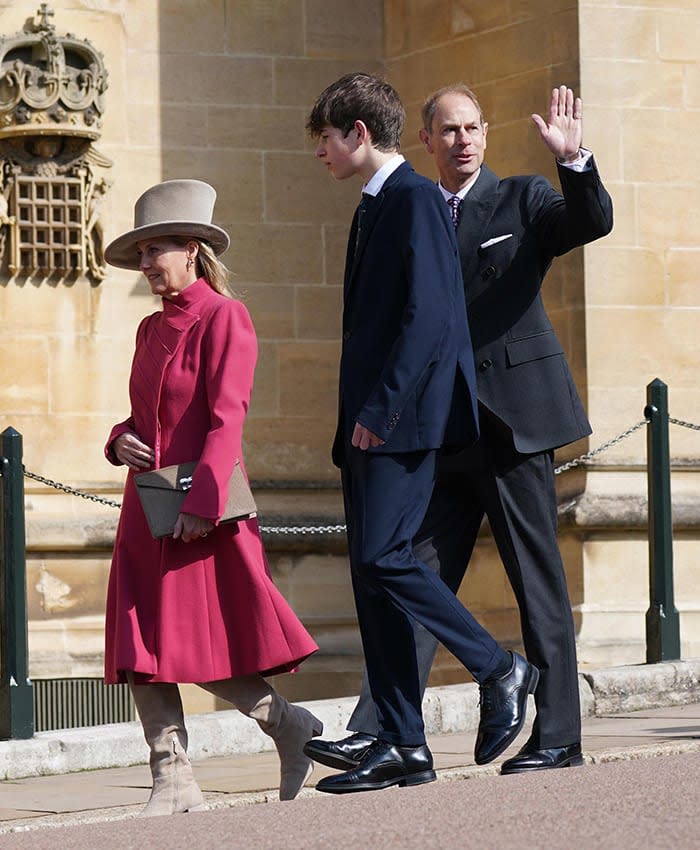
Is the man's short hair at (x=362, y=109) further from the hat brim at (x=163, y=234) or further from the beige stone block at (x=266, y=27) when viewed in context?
the beige stone block at (x=266, y=27)

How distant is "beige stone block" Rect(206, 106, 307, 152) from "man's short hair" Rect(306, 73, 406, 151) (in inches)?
218

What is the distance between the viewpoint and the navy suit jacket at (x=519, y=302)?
5.64m

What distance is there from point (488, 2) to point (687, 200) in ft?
4.92

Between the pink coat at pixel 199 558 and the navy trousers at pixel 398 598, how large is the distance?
0.85 ft

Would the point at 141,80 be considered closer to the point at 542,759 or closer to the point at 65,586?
the point at 65,586

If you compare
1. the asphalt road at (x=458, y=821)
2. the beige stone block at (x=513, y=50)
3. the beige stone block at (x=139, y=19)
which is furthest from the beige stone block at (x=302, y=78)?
the asphalt road at (x=458, y=821)

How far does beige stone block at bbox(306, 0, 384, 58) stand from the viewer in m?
11.2

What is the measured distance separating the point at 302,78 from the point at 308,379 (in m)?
1.61

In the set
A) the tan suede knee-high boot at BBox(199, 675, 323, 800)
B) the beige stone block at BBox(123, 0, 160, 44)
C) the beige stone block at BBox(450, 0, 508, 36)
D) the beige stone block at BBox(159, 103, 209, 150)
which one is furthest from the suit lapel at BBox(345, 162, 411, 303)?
the beige stone block at BBox(123, 0, 160, 44)

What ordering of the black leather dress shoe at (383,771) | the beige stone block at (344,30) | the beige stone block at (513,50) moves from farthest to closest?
the beige stone block at (344,30) < the beige stone block at (513,50) < the black leather dress shoe at (383,771)

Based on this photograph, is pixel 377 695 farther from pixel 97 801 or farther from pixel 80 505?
pixel 80 505

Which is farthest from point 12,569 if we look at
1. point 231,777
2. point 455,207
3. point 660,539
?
point 660,539

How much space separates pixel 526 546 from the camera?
5.63m

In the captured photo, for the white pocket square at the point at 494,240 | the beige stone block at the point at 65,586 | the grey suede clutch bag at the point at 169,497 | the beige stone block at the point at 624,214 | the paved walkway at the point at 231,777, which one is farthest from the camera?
the beige stone block at the point at 65,586
